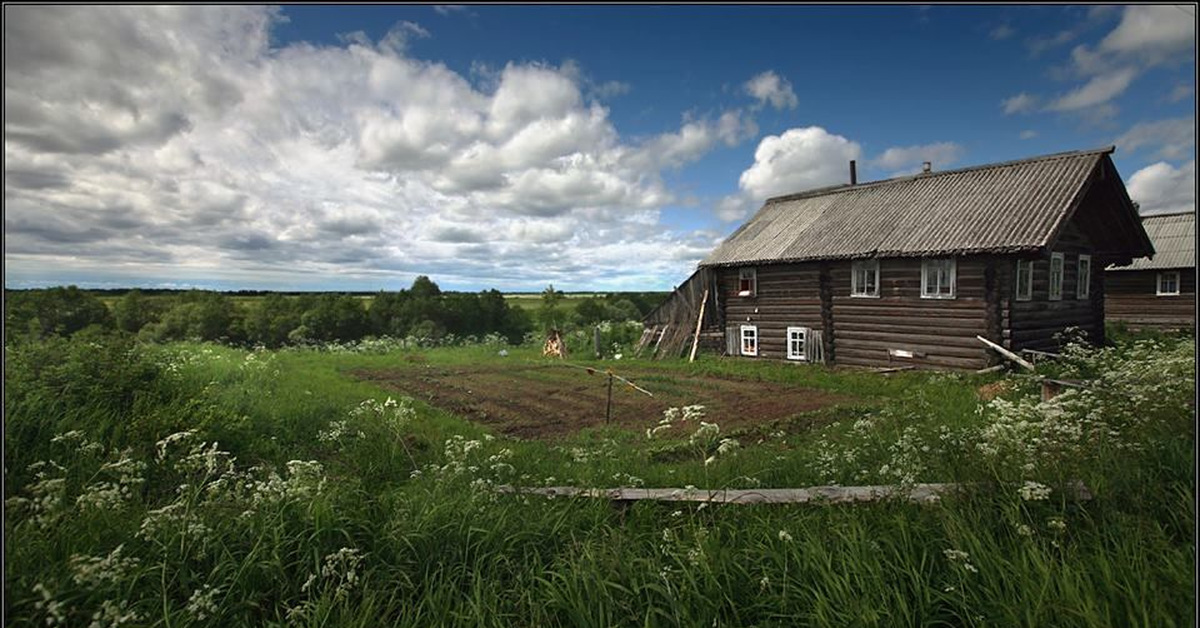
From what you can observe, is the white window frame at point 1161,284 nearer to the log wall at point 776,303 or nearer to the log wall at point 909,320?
the log wall at point 909,320

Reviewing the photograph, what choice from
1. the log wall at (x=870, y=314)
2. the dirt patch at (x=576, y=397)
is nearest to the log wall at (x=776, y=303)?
the log wall at (x=870, y=314)

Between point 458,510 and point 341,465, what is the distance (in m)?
3.41

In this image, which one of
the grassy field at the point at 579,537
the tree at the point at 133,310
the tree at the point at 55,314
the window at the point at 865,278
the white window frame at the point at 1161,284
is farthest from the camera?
the white window frame at the point at 1161,284

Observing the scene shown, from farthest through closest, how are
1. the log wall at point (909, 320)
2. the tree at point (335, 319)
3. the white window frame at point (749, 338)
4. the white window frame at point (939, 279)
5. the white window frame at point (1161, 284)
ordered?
1. the tree at point (335, 319)
2. the white window frame at point (1161, 284)
3. the white window frame at point (749, 338)
4. the white window frame at point (939, 279)
5. the log wall at point (909, 320)

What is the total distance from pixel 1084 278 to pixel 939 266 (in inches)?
249

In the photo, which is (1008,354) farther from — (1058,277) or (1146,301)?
(1146,301)

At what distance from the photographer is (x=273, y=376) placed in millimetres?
14070

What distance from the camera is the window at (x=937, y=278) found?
609 inches

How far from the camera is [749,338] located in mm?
20812

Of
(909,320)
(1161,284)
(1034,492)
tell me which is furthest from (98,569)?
(1161,284)

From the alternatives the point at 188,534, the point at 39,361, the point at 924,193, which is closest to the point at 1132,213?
the point at 924,193

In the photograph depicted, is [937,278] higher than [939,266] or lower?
lower

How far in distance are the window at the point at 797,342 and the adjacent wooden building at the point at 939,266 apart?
0.05 meters

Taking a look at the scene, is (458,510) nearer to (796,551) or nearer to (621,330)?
(796,551)
